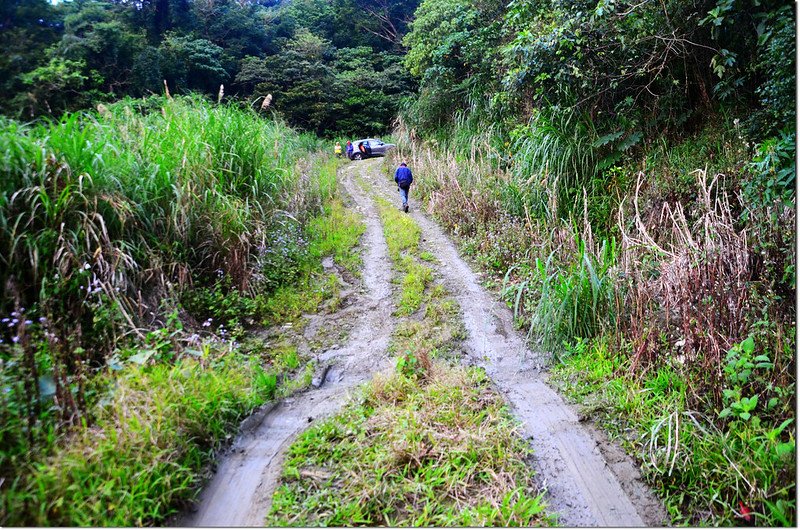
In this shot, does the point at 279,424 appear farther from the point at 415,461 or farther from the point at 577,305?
the point at 577,305

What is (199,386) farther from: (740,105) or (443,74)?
(443,74)

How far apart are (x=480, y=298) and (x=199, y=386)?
3.20 meters

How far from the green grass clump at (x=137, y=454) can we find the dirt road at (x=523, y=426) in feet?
0.58

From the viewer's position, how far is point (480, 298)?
15.9 ft

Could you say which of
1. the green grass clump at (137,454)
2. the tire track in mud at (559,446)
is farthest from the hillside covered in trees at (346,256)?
the tire track in mud at (559,446)

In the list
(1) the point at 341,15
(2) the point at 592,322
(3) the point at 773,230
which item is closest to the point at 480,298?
(2) the point at 592,322

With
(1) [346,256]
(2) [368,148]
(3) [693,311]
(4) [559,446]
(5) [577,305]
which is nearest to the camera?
(4) [559,446]

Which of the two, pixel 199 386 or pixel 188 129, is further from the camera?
pixel 188 129

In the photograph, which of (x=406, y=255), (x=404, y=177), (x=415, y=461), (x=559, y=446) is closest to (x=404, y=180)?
(x=404, y=177)

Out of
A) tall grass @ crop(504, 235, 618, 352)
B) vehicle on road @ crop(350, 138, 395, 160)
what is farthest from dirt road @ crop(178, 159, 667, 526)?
vehicle on road @ crop(350, 138, 395, 160)

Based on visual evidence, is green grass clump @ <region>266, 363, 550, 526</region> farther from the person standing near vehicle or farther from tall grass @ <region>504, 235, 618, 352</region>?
the person standing near vehicle

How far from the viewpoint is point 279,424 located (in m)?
2.75

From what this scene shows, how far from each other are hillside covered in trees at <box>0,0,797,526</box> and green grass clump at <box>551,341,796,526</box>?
2 centimetres

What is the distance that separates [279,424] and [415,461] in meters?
0.99
